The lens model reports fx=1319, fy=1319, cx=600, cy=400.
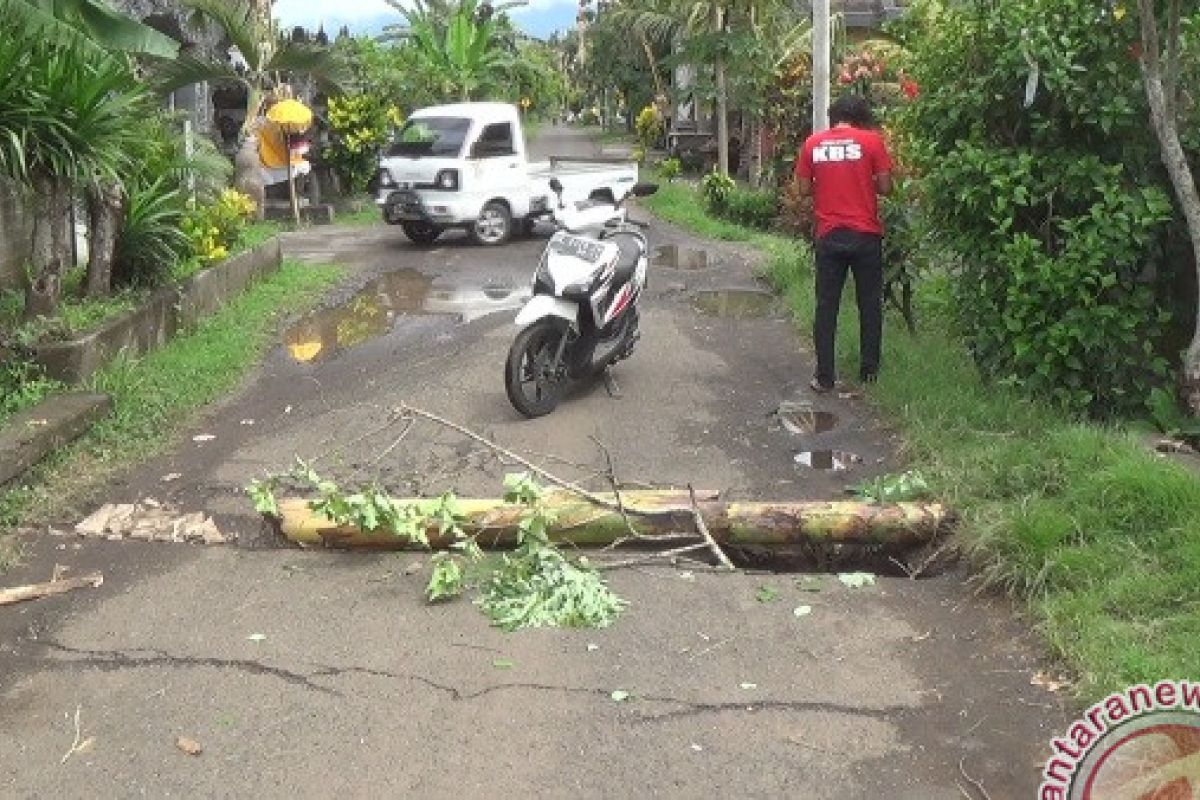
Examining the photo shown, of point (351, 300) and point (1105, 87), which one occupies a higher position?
point (1105, 87)

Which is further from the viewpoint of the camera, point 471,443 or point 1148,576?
point 471,443

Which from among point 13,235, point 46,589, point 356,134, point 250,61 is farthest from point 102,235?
point 356,134

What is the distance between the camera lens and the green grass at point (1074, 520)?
4602 millimetres

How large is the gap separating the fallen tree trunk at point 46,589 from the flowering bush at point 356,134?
18394mm

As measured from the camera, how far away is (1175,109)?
699 centimetres

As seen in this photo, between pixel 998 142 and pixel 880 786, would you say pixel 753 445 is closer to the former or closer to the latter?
pixel 998 142

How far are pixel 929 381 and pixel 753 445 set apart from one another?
130 centimetres

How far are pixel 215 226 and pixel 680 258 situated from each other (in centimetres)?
590

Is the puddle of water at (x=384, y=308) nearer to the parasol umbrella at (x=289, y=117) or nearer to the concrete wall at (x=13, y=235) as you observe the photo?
the concrete wall at (x=13, y=235)

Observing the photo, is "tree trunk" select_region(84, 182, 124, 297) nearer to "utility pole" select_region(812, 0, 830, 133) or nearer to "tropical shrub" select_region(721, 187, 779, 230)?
"utility pole" select_region(812, 0, 830, 133)

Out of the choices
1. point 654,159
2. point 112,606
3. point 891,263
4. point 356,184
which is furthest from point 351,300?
point 654,159

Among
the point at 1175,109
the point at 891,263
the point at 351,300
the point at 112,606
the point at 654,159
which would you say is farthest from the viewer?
the point at 654,159

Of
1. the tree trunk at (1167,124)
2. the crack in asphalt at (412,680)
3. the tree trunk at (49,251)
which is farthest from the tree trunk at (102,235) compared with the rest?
the tree trunk at (1167,124)

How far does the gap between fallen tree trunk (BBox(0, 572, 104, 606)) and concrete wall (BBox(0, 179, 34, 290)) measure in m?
4.90
